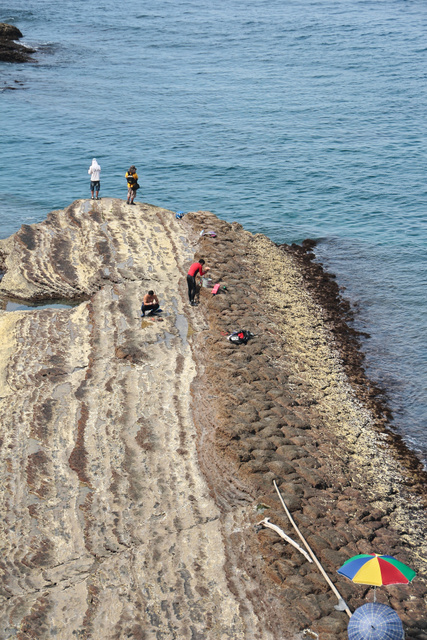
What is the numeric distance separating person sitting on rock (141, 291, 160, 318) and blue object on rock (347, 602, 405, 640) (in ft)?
38.5

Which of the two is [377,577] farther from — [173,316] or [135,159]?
[135,159]

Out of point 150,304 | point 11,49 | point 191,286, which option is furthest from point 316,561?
point 11,49

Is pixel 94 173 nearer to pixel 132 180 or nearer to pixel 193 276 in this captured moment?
pixel 132 180

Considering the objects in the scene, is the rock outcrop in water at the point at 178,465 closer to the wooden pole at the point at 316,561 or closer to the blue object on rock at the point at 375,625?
the wooden pole at the point at 316,561

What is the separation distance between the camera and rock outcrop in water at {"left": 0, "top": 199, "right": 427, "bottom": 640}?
35.6 ft

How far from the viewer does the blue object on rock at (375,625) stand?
30.5ft

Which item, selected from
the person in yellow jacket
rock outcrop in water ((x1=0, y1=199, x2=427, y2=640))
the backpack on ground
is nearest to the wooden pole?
rock outcrop in water ((x1=0, y1=199, x2=427, y2=640))

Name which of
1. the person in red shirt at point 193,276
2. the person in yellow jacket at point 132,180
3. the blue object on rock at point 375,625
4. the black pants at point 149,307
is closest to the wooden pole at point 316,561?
the blue object on rock at point 375,625

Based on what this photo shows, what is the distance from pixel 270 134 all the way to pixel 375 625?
124 feet

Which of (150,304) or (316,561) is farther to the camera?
(150,304)

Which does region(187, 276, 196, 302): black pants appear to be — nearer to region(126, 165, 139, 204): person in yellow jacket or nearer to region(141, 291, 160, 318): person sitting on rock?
region(141, 291, 160, 318): person sitting on rock

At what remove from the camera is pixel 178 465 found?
13.8m

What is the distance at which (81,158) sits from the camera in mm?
39344

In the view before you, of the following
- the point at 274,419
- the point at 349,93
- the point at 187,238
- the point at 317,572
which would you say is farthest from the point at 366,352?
the point at 349,93
